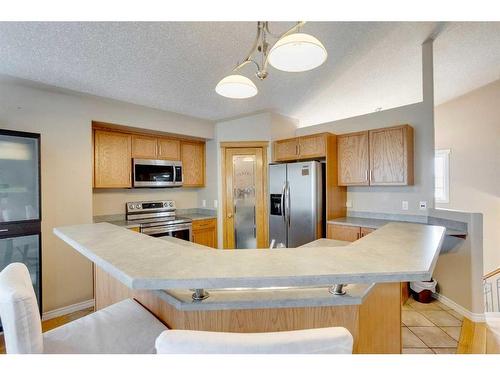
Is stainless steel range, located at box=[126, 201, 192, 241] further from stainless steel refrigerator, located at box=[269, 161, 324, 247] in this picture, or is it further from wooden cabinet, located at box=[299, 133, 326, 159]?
wooden cabinet, located at box=[299, 133, 326, 159]

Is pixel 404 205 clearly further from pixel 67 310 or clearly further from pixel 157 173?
pixel 67 310

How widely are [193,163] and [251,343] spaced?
12.8 ft

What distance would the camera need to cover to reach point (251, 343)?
0.58 meters

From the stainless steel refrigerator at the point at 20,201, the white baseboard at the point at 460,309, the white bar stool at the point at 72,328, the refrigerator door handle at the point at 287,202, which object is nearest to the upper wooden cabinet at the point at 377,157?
the refrigerator door handle at the point at 287,202

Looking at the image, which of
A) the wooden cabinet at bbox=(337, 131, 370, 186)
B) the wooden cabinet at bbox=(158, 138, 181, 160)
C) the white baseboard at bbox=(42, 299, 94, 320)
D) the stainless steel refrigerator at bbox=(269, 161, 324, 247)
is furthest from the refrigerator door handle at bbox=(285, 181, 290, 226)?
the white baseboard at bbox=(42, 299, 94, 320)

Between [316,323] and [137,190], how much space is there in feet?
11.5

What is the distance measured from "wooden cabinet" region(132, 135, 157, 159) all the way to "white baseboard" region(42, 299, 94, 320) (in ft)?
6.33

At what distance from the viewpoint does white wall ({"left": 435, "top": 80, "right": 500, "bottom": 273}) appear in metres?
4.07

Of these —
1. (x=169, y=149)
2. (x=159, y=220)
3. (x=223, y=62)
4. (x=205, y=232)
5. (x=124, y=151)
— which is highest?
(x=223, y=62)

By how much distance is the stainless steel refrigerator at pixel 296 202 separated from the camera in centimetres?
321

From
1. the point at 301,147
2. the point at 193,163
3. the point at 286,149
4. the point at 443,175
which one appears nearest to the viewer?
the point at 301,147

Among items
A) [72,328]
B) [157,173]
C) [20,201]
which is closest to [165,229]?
[157,173]

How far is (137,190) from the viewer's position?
3.80 metres
